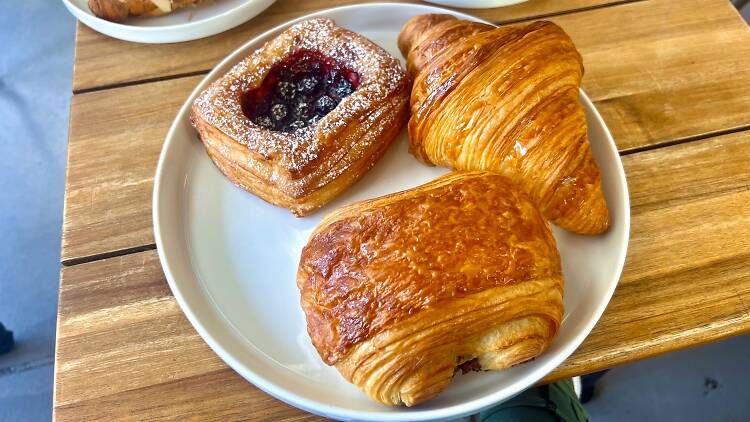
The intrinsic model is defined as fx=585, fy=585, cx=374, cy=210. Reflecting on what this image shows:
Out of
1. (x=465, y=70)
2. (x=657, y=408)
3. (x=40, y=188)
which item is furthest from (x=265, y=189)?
(x=40, y=188)

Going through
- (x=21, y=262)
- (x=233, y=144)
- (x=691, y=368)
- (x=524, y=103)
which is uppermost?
(x=524, y=103)

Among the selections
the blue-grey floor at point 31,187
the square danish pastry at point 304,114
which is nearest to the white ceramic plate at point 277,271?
the square danish pastry at point 304,114

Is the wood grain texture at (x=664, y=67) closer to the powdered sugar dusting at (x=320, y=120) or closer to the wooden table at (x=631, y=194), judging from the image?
the wooden table at (x=631, y=194)

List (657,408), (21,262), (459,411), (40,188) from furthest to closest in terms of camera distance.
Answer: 1. (40,188)
2. (21,262)
3. (657,408)
4. (459,411)

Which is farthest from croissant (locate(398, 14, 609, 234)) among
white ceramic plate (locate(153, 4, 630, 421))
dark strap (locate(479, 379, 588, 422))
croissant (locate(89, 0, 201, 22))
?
croissant (locate(89, 0, 201, 22))

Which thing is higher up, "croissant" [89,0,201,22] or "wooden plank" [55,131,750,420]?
"croissant" [89,0,201,22]

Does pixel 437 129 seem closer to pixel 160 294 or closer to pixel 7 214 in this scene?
A: pixel 160 294

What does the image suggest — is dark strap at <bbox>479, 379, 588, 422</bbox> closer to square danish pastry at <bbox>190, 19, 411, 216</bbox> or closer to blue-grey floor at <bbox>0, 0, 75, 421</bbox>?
square danish pastry at <bbox>190, 19, 411, 216</bbox>
